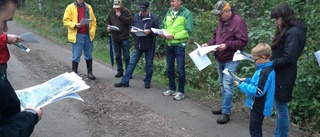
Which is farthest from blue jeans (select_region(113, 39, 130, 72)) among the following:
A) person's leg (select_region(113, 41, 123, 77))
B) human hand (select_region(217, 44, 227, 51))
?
human hand (select_region(217, 44, 227, 51))

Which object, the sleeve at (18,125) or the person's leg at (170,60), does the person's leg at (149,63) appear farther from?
the sleeve at (18,125)

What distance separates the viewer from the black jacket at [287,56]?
4398 mm

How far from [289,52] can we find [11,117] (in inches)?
133

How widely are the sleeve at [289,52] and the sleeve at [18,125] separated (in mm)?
3153

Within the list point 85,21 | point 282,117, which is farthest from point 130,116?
point 85,21

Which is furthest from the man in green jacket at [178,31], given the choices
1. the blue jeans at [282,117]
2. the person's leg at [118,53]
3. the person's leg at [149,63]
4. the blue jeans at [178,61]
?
the blue jeans at [282,117]

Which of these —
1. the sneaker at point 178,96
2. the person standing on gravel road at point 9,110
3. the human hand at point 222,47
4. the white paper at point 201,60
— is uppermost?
the person standing on gravel road at point 9,110

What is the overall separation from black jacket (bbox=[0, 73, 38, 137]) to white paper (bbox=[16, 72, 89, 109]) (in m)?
0.31

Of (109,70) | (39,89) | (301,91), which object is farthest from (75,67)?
(39,89)

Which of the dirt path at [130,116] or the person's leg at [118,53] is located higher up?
the person's leg at [118,53]

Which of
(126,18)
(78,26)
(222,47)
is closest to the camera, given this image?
(222,47)

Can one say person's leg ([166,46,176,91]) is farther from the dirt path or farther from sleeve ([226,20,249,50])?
sleeve ([226,20,249,50])

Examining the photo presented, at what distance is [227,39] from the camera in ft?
18.2

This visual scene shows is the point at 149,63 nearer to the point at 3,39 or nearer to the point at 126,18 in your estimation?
the point at 126,18
